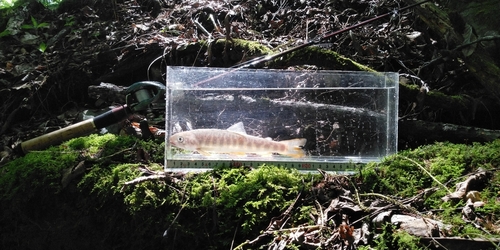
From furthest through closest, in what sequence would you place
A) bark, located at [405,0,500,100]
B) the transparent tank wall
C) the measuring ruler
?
bark, located at [405,0,500,100], the transparent tank wall, the measuring ruler

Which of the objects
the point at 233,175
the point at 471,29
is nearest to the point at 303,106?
the point at 233,175

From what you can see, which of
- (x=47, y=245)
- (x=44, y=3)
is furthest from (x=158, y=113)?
(x=44, y=3)

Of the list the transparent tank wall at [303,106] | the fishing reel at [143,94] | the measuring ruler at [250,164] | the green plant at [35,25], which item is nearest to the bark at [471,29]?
the transparent tank wall at [303,106]

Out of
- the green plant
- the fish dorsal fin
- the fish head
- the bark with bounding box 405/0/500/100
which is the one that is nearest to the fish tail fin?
the fish dorsal fin

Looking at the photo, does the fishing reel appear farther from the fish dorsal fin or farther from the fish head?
the fish dorsal fin

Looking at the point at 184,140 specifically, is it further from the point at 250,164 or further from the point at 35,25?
the point at 35,25
